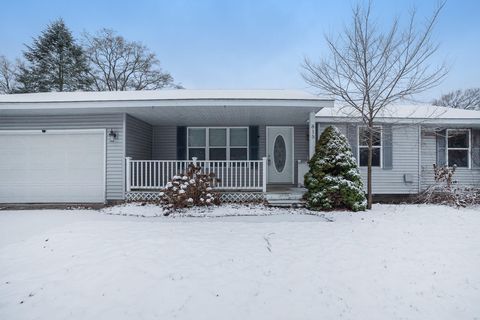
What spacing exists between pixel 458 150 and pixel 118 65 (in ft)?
82.5

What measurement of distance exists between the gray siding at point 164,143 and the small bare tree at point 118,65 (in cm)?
1532

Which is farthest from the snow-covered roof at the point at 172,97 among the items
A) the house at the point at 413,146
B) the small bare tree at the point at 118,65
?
the small bare tree at the point at 118,65

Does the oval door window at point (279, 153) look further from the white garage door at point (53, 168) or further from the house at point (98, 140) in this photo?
the white garage door at point (53, 168)

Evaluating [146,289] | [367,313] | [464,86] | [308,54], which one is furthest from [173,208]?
[464,86]

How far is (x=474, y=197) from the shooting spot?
855cm

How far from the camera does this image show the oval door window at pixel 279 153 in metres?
10.9

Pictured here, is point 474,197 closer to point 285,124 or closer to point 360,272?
point 285,124

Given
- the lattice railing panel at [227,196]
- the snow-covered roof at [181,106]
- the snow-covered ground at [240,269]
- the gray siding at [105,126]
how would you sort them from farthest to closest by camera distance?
the gray siding at [105,126]
the lattice railing panel at [227,196]
the snow-covered roof at [181,106]
the snow-covered ground at [240,269]

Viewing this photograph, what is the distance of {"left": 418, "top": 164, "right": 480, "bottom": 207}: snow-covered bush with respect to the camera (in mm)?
8539

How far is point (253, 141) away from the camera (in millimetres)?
10688

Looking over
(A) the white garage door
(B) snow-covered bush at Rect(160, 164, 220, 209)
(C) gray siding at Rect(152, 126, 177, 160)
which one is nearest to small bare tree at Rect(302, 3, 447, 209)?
(B) snow-covered bush at Rect(160, 164, 220, 209)

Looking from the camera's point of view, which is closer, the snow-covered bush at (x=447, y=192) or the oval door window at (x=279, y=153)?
the snow-covered bush at (x=447, y=192)

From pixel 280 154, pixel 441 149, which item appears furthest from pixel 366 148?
pixel 280 154

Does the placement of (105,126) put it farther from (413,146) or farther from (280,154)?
(413,146)
